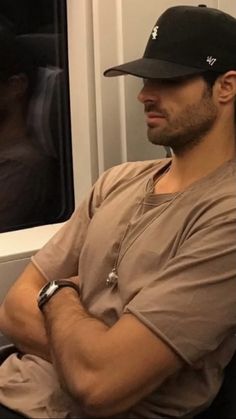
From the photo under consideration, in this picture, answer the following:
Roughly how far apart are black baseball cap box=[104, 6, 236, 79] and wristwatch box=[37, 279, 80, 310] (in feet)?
1.67

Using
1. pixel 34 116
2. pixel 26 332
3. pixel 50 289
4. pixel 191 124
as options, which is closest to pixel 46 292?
pixel 50 289

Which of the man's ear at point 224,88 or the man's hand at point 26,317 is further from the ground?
the man's ear at point 224,88

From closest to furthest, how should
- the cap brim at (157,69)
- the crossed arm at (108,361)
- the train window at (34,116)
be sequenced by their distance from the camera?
the crossed arm at (108,361) → the cap brim at (157,69) → the train window at (34,116)

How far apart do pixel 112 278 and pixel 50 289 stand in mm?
148

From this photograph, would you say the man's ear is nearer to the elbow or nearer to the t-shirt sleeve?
the t-shirt sleeve

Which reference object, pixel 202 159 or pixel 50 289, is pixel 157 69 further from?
pixel 50 289

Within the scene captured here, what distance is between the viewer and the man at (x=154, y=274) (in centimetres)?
128

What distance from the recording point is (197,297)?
50.9 inches

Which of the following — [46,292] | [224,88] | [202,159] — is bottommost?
[46,292]

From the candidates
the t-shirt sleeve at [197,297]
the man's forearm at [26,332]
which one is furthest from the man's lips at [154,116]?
the man's forearm at [26,332]

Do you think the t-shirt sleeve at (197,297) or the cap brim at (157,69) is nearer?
the t-shirt sleeve at (197,297)

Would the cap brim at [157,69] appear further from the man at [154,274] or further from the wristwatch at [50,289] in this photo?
the wristwatch at [50,289]

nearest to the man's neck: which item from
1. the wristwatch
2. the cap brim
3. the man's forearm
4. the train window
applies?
the cap brim

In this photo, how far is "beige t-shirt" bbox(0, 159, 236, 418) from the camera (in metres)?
1.30
